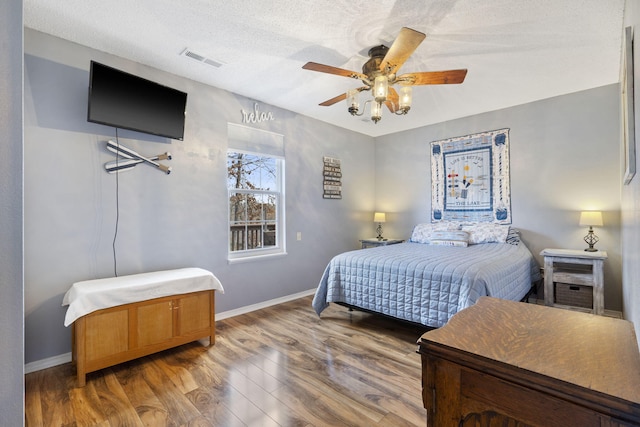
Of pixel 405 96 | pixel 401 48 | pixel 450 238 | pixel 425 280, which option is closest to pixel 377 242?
pixel 450 238

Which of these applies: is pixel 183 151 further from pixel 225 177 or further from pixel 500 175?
pixel 500 175

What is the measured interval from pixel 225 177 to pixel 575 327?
3.20 m

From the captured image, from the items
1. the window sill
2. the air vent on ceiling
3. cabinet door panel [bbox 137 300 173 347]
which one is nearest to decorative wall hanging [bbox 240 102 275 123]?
the air vent on ceiling

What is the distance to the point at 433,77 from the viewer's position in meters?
2.27

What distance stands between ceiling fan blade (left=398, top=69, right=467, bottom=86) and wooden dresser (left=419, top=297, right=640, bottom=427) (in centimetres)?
184

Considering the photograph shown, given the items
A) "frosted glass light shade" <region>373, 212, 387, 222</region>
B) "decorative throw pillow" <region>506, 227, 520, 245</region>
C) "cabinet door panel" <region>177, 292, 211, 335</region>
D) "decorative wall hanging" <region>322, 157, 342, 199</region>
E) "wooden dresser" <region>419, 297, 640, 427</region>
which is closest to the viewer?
"wooden dresser" <region>419, 297, 640, 427</region>

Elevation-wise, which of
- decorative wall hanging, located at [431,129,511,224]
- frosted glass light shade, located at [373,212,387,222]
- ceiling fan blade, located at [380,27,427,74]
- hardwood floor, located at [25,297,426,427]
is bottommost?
hardwood floor, located at [25,297,426,427]

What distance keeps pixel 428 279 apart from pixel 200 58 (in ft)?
9.34

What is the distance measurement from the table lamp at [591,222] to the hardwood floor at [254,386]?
88.5 inches

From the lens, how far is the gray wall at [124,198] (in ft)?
7.50

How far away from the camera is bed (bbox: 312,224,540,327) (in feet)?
8.08

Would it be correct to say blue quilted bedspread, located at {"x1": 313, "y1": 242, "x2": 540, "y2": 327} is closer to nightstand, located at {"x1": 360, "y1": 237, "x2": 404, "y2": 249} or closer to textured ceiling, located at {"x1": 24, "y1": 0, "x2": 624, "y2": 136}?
nightstand, located at {"x1": 360, "y1": 237, "x2": 404, "y2": 249}

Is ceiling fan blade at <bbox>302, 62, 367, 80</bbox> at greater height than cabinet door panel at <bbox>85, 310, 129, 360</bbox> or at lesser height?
greater

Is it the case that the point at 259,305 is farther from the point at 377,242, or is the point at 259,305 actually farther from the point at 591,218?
the point at 591,218
